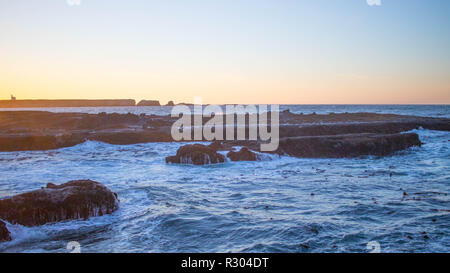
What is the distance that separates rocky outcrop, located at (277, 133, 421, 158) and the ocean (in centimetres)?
331

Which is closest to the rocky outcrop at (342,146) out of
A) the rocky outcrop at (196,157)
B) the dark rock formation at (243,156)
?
the dark rock formation at (243,156)

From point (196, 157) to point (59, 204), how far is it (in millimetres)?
14378

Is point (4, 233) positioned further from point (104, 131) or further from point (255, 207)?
point (104, 131)

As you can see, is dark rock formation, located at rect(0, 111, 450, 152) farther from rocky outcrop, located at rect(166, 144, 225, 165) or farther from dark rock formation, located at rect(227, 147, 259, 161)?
rocky outcrop, located at rect(166, 144, 225, 165)

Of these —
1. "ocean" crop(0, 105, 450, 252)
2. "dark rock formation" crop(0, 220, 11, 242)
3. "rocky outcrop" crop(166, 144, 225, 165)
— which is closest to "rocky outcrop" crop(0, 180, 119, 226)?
"ocean" crop(0, 105, 450, 252)

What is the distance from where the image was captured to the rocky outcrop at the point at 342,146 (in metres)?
27.9

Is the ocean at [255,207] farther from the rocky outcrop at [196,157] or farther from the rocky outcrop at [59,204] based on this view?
the rocky outcrop at [196,157]

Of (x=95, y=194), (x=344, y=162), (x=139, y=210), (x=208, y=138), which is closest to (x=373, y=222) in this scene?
(x=139, y=210)

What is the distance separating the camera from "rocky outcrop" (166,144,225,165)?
24.9 m

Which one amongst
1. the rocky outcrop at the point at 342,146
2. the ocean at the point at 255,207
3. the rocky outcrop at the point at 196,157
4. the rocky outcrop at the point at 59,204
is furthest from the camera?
the rocky outcrop at the point at 342,146

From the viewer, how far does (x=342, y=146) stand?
28.6 metres

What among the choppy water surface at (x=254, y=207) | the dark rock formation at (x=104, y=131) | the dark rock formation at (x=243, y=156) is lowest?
Result: the choppy water surface at (x=254, y=207)

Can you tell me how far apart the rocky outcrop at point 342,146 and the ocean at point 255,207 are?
331 centimetres
